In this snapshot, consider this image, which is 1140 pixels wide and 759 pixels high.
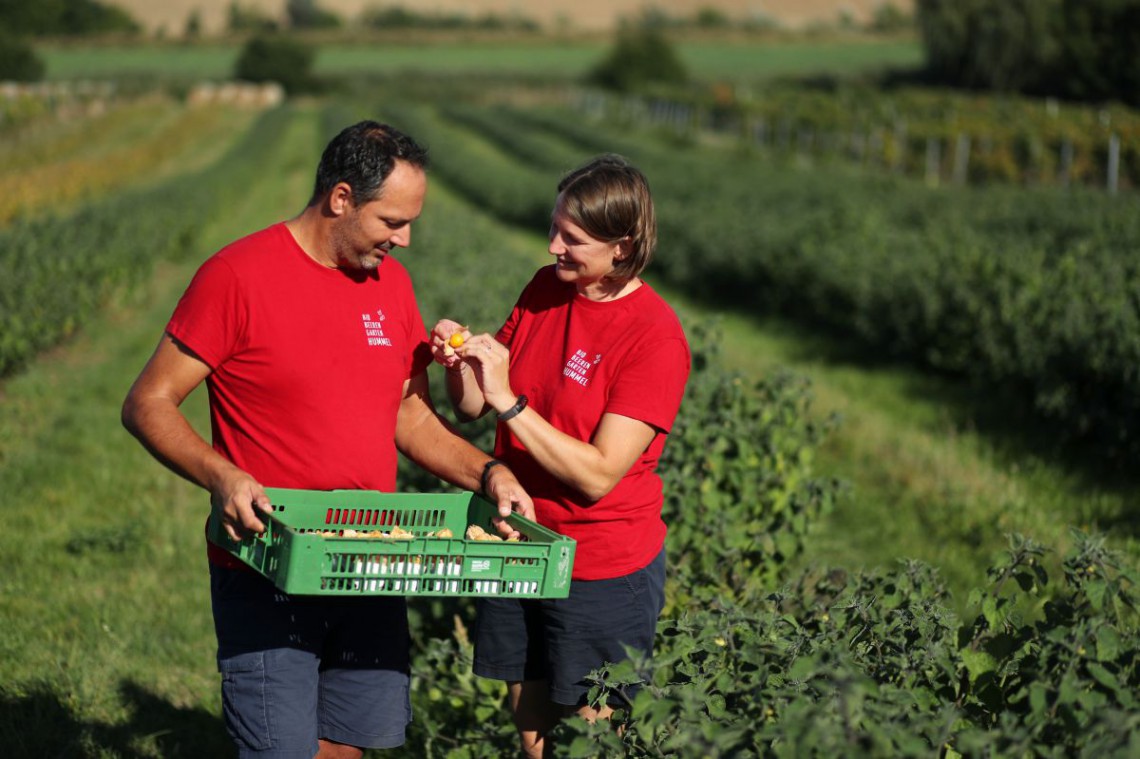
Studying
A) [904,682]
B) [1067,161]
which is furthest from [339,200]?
[1067,161]

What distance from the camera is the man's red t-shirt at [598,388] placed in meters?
3.50

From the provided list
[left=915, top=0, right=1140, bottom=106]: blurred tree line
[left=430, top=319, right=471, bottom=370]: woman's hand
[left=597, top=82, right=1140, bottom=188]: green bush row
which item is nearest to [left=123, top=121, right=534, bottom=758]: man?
[left=430, top=319, right=471, bottom=370]: woman's hand

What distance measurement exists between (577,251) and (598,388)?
0.36 m

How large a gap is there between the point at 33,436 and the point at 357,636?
271 inches

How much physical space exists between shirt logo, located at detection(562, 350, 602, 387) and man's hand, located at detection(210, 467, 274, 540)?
2.86 ft

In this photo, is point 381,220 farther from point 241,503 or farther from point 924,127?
point 924,127

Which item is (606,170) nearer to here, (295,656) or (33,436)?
(295,656)

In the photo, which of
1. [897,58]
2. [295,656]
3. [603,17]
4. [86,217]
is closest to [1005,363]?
[295,656]

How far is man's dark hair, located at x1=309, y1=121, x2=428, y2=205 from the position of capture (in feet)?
11.1

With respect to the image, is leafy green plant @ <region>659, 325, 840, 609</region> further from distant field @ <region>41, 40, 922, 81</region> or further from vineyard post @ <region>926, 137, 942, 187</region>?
distant field @ <region>41, 40, 922, 81</region>

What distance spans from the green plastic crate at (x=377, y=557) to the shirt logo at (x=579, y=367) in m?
0.40

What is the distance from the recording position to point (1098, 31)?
164ft

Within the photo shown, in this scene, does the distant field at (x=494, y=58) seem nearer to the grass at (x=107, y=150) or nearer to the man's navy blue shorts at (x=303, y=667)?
the grass at (x=107, y=150)

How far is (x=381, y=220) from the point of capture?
342cm
